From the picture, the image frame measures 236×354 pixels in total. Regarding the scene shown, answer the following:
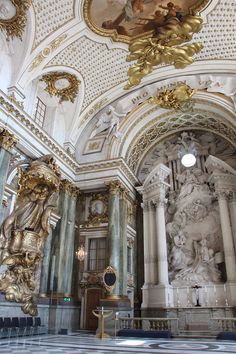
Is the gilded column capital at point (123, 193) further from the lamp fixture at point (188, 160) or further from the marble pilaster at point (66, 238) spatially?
the lamp fixture at point (188, 160)

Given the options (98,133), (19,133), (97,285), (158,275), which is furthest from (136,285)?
(19,133)

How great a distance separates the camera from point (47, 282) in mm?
12609

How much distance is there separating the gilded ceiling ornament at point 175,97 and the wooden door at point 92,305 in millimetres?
9581

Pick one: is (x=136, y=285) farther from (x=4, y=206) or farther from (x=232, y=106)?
(x=232, y=106)

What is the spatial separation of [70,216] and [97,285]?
332cm

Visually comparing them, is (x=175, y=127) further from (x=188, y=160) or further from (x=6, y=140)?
(x=6, y=140)

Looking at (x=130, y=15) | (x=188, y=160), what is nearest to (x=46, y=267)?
(x=188, y=160)

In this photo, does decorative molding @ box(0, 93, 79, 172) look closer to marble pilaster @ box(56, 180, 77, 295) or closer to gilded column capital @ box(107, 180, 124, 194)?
marble pilaster @ box(56, 180, 77, 295)

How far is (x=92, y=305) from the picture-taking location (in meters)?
13.4

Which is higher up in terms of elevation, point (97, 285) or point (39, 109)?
point (39, 109)

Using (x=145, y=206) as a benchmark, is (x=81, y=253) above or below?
below

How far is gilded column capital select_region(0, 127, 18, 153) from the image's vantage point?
10.5 metres

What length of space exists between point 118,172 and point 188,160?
16.5 ft

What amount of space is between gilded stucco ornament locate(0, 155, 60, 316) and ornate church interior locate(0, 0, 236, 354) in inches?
1.8
